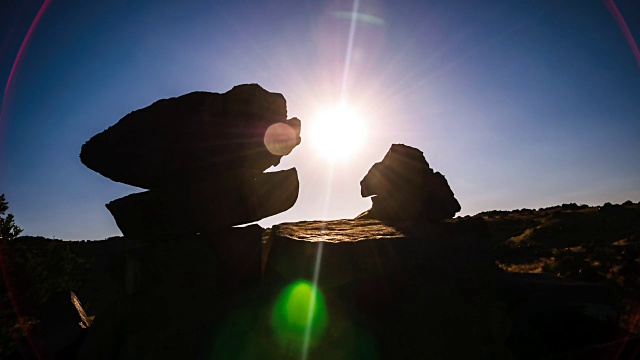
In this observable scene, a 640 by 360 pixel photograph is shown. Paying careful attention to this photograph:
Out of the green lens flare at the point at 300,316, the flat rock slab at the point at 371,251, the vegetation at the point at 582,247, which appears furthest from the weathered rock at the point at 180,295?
the vegetation at the point at 582,247

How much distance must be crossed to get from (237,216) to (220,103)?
4.18 m

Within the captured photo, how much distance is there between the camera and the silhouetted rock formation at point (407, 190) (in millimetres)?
16547

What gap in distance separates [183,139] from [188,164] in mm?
910

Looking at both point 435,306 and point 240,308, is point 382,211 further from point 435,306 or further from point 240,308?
point 240,308

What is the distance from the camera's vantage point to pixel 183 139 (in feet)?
43.7

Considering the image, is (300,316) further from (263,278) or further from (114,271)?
(114,271)

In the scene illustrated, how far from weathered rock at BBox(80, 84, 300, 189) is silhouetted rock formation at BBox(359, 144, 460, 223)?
21.8 ft

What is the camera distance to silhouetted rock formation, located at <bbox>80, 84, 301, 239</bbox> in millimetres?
12898

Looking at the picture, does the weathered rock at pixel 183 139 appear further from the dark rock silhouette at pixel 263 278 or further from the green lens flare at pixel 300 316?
the green lens flare at pixel 300 316

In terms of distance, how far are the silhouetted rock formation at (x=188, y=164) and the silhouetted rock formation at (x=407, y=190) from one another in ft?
18.9

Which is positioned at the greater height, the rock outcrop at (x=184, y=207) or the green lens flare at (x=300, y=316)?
the rock outcrop at (x=184, y=207)

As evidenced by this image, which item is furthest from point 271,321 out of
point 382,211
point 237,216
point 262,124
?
point 382,211

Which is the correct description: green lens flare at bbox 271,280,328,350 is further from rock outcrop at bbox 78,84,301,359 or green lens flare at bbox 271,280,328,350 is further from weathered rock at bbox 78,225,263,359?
rock outcrop at bbox 78,84,301,359

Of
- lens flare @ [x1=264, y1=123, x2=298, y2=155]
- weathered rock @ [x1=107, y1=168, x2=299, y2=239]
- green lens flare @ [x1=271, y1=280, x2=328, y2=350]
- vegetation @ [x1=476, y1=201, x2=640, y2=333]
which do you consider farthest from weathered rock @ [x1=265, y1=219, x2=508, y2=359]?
vegetation @ [x1=476, y1=201, x2=640, y2=333]
